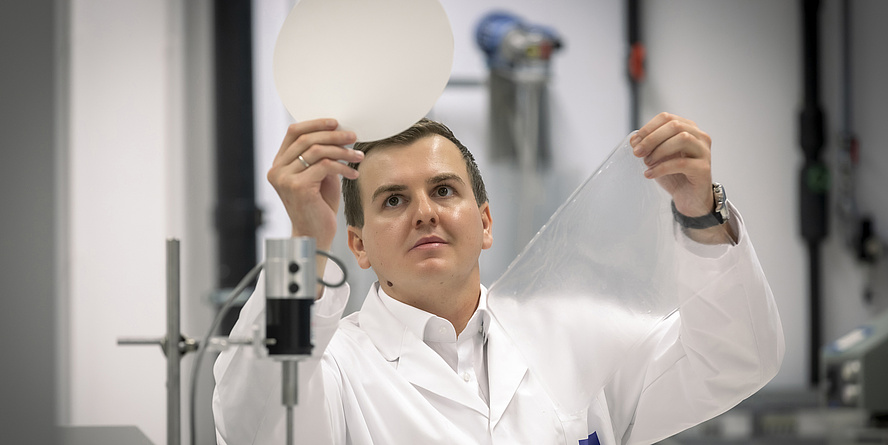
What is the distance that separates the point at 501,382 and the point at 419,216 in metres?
0.36

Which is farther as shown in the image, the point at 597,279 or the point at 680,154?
the point at 597,279

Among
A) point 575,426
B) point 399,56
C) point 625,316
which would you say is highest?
point 399,56

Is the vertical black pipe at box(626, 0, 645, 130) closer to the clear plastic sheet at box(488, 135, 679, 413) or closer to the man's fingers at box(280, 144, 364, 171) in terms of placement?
the clear plastic sheet at box(488, 135, 679, 413)

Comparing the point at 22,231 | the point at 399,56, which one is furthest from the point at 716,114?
the point at 22,231

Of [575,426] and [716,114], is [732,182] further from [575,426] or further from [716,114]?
[575,426]

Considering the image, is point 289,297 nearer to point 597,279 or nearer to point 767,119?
point 597,279

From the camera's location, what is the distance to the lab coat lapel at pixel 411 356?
52.6 inches

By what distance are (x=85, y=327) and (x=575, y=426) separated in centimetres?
139

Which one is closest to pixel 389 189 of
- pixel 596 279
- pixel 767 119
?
pixel 596 279

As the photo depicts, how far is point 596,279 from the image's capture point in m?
1.28

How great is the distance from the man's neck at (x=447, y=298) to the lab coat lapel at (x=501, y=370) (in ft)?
0.21

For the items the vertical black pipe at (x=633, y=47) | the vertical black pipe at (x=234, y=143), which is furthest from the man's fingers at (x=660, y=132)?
the vertical black pipe at (x=633, y=47)

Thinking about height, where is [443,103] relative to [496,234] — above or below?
above

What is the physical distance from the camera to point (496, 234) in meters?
3.21
